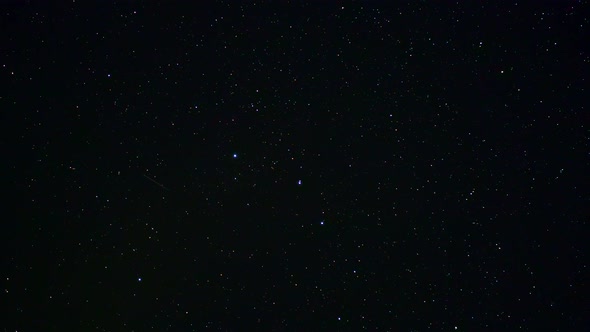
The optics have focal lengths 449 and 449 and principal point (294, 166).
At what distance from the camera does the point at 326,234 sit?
0.50m

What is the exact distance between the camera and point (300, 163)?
50 cm

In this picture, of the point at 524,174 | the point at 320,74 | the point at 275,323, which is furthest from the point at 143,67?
the point at 524,174

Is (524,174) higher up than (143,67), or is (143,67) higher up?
(143,67)

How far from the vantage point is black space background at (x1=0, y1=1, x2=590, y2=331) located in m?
0.48

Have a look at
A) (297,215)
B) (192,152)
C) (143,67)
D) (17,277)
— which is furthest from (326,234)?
(17,277)

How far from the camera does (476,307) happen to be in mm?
488

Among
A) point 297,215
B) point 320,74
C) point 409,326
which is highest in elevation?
point 320,74

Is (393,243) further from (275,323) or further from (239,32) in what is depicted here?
(239,32)

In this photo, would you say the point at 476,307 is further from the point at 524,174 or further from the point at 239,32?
the point at 239,32

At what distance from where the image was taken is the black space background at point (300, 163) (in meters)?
0.48

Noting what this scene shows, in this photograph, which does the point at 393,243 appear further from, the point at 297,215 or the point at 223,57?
the point at 223,57

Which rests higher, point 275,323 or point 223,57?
point 223,57

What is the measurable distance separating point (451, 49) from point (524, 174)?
0.16 meters

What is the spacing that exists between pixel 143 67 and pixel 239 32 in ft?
0.39
